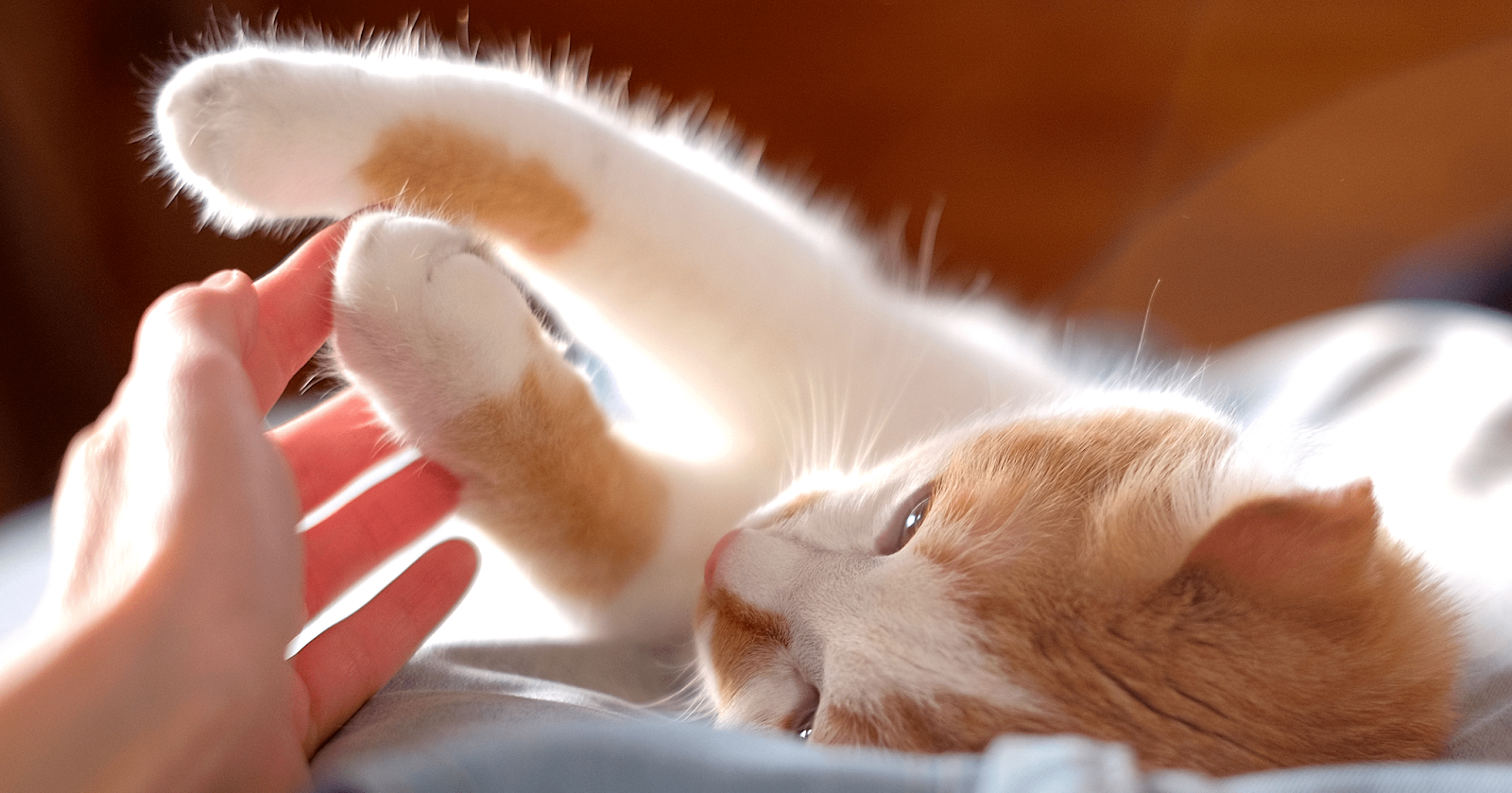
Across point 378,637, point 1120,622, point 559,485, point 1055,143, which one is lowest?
point 378,637

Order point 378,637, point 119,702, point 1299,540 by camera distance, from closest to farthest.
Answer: point 119,702
point 1299,540
point 378,637

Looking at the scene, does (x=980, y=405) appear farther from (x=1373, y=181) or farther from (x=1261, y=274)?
(x=1373, y=181)

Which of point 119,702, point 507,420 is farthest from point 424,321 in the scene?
point 119,702

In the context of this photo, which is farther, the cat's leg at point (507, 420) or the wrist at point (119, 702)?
the cat's leg at point (507, 420)

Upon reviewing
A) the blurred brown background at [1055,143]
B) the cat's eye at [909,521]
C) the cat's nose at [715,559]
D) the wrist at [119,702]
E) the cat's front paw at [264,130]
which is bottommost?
the wrist at [119,702]

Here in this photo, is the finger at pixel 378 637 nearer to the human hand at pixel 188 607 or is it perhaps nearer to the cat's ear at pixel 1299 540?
the human hand at pixel 188 607

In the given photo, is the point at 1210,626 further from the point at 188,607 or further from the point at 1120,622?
the point at 188,607

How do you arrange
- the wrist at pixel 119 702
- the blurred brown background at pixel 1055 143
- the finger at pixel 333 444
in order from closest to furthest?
the wrist at pixel 119 702, the finger at pixel 333 444, the blurred brown background at pixel 1055 143

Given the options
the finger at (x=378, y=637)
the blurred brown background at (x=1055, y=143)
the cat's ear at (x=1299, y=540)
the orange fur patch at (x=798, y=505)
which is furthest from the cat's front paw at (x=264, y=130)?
the blurred brown background at (x=1055, y=143)
